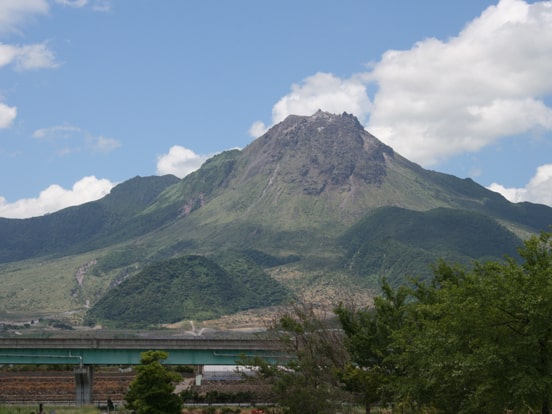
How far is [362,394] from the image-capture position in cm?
5378

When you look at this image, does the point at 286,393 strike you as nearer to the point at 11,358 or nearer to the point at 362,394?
the point at 362,394

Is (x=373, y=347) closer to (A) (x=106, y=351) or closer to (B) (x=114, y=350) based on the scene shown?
(B) (x=114, y=350)

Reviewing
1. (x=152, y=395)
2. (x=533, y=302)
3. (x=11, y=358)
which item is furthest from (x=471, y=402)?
(x=11, y=358)

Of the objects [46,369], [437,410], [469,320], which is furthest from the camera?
[46,369]

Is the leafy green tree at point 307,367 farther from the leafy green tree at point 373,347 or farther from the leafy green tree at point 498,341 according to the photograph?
the leafy green tree at point 498,341

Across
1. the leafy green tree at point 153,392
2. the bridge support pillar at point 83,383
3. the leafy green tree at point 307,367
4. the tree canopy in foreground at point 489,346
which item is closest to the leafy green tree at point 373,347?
the leafy green tree at point 307,367

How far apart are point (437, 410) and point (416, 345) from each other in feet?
18.0

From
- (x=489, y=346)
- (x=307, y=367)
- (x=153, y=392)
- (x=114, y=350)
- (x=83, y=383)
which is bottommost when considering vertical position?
(x=83, y=383)

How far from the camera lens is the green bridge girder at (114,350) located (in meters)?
74.4

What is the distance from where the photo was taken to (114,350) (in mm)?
75250

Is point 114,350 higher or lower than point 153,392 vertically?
higher

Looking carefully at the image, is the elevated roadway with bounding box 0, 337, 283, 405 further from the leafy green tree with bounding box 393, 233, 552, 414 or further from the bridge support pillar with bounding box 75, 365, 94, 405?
A: the leafy green tree with bounding box 393, 233, 552, 414

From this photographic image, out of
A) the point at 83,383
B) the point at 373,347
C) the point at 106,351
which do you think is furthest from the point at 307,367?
the point at 83,383

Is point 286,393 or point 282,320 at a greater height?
point 282,320
